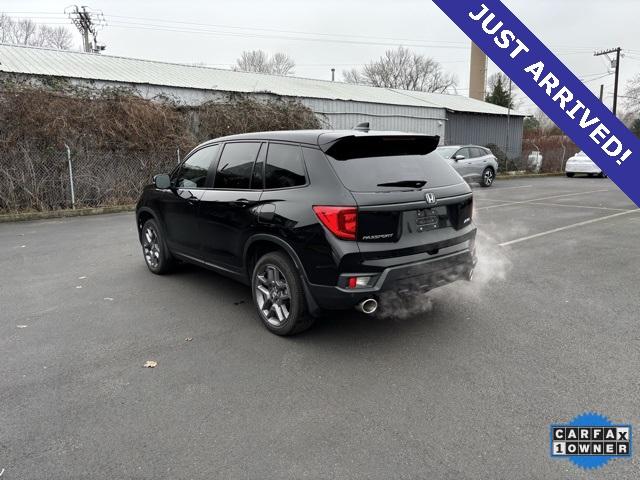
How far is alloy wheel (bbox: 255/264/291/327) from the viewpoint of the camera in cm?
402

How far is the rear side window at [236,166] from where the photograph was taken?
4.46 meters

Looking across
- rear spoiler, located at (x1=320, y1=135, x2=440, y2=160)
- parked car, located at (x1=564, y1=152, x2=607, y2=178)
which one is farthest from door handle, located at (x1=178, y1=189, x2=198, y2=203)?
Result: parked car, located at (x1=564, y1=152, x2=607, y2=178)

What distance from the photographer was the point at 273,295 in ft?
13.5

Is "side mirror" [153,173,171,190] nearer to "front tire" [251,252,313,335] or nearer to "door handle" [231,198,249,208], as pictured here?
"door handle" [231,198,249,208]

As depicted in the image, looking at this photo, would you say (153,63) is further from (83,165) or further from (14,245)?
(14,245)

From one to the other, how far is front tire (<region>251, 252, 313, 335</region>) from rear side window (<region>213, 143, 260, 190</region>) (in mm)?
827

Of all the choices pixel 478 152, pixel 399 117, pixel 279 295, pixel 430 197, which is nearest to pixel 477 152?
pixel 478 152

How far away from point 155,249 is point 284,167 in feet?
9.33

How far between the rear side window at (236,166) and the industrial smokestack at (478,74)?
62.3 meters

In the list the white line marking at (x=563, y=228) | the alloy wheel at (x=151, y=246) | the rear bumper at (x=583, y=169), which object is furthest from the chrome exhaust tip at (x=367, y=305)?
the rear bumper at (x=583, y=169)

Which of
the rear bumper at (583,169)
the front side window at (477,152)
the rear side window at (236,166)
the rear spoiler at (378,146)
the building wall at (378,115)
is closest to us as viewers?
the rear spoiler at (378,146)

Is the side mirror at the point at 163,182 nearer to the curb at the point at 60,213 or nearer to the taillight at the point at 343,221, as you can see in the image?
the taillight at the point at 343,221

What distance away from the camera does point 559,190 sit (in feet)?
55.8

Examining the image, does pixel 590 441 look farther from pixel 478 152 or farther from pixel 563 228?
pixel 478 152
